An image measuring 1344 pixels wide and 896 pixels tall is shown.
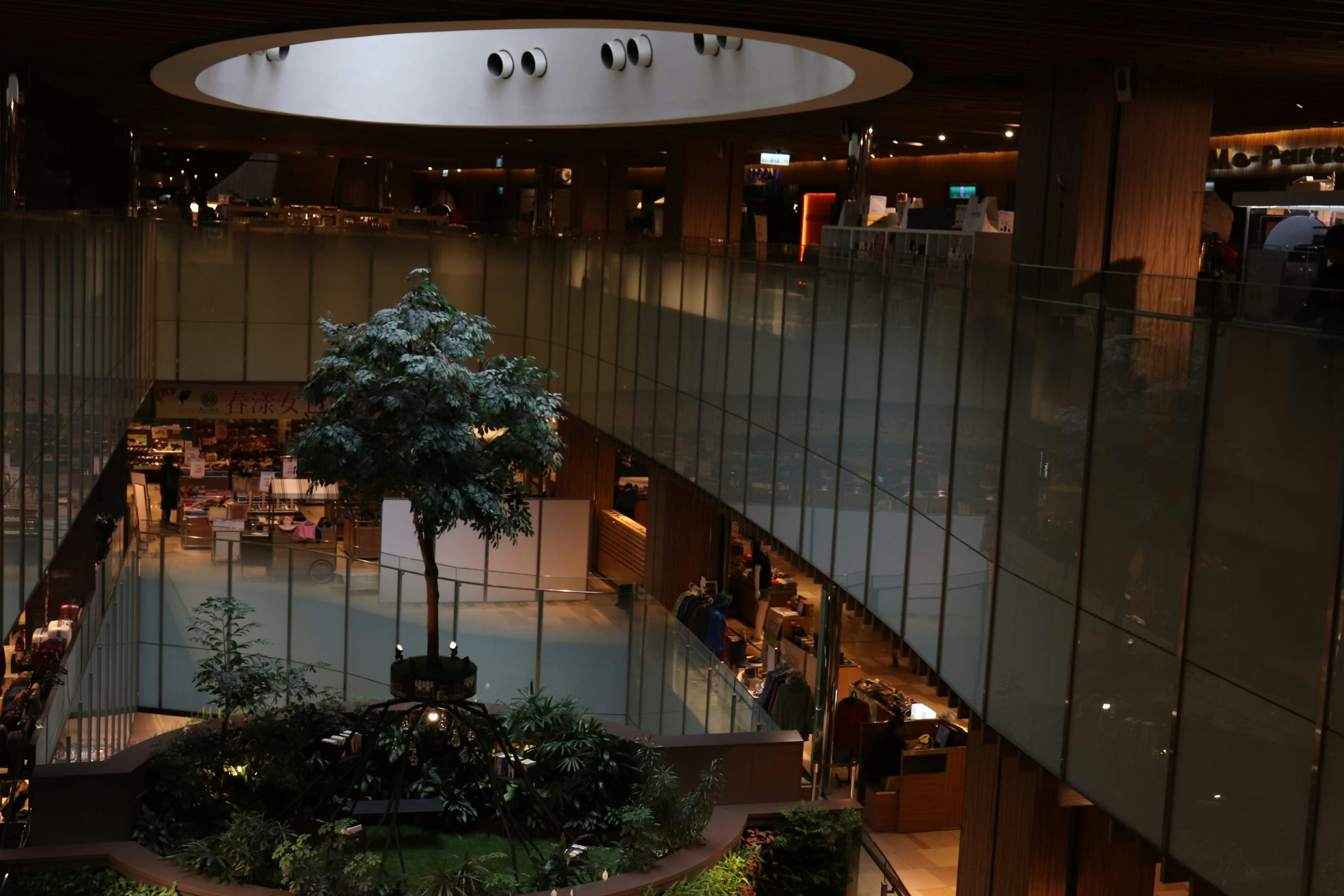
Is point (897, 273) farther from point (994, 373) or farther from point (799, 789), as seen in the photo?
point (799, 789)

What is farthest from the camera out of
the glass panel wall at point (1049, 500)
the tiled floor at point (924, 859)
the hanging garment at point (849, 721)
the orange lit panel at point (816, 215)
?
the orange lit panel at point (816, 215)

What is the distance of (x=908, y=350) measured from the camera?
12.0 m

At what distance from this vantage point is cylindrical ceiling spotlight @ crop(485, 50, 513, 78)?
65.4 ft

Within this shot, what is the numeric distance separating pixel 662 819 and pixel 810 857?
4.63 ft

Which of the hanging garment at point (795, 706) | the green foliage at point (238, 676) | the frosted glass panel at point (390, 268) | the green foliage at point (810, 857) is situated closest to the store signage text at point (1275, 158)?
the hanging garment at point (795, 706)

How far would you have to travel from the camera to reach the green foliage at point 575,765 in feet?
44.2

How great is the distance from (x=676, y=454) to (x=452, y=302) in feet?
28.1

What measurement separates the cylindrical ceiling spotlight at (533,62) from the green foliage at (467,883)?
39.6 ft

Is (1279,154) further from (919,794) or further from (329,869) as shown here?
(329,869)

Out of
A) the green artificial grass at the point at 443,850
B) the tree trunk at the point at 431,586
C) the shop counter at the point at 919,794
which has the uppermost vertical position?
the tree trunk at the point at 431,586

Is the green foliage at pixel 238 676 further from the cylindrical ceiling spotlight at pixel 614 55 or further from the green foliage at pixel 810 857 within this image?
the cylindrical ceiling spotlight at pixel 614 55

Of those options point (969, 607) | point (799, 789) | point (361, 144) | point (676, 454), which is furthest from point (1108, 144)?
point (361, 144)

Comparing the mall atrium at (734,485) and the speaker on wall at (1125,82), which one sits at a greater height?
the speaker on wall at (1125,82)

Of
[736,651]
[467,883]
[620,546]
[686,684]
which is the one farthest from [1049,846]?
[620,546]
